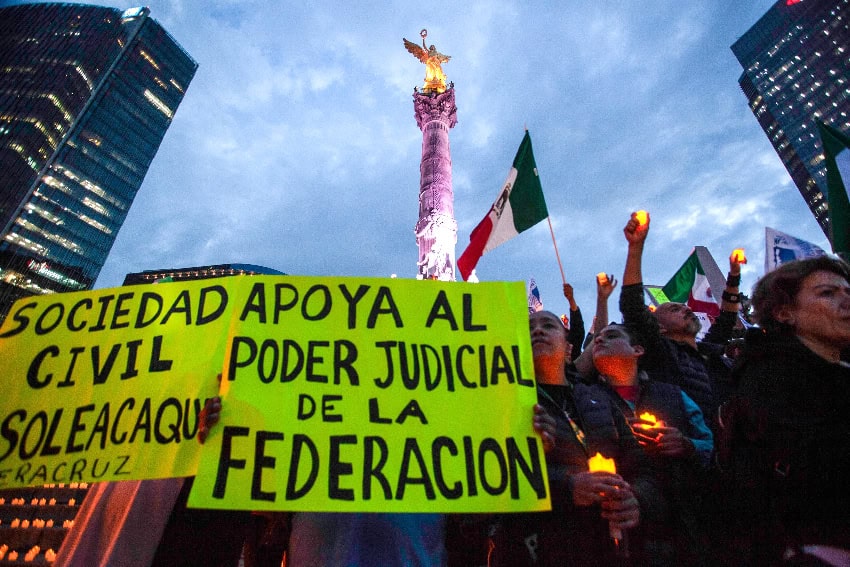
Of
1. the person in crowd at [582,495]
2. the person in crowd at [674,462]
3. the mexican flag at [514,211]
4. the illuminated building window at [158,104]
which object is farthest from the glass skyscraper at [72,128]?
the person in crowd at [674,462]

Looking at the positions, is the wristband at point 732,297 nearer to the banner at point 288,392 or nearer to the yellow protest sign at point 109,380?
the banner at point 288,392

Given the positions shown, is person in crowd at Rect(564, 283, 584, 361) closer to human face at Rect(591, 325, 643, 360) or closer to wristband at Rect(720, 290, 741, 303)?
A: wristband at Rect(720, 290, 741, 303)

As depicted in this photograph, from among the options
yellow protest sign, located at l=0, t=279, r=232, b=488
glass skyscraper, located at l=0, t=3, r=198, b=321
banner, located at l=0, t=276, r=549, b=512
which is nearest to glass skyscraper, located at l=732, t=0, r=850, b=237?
banner, located at l=0, t=276, r=549, b=512

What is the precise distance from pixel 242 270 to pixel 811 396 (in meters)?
89.1

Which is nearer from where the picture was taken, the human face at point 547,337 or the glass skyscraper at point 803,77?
the human face at point 547,337

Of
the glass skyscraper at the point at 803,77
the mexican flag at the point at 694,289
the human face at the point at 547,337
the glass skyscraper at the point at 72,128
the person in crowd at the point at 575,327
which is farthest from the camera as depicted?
the glass skyscraper at the point at 803,77

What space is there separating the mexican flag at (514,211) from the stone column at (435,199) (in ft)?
67.6

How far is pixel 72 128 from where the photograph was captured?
64.9 metres

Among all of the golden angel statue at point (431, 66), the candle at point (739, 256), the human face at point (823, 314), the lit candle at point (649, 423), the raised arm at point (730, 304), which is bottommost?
the lit candle at point (649, 423)

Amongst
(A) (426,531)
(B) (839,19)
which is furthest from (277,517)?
(B) (839,19)

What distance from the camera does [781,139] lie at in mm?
74250

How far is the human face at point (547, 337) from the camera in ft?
9.49

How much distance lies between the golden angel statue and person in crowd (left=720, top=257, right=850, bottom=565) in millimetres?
38869

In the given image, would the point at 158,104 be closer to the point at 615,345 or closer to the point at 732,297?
the point at 732,297
